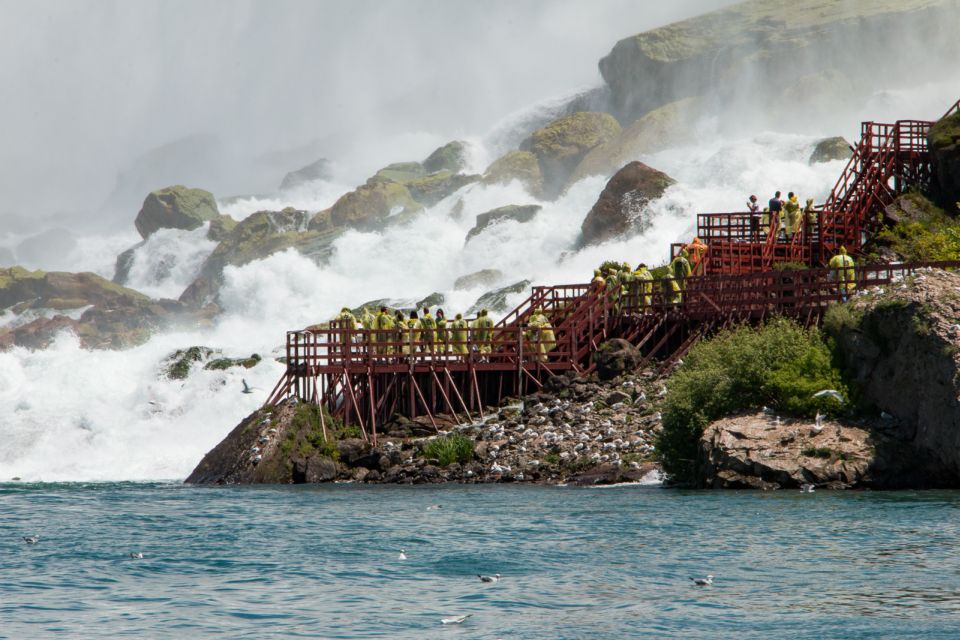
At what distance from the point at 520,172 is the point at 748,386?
303ft

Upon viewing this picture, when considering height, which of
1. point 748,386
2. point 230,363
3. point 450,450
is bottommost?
point 450,450

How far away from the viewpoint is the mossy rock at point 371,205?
131250mm

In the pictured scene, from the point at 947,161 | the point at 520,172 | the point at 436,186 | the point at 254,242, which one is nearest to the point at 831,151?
the point at 947,161

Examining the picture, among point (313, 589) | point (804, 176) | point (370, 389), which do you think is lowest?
point (313, 589)

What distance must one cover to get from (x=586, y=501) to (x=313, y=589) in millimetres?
11028

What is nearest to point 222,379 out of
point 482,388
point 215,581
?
point 482,388

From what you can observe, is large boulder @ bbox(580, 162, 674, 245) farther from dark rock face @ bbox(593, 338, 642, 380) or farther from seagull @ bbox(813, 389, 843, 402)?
seagull @ bbox(813, 389, 843, 402)

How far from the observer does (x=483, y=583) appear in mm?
21875

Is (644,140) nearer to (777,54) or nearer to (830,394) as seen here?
(777,54)

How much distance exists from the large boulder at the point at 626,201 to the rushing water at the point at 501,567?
41.3m

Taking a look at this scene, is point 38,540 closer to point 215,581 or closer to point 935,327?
point 215,581

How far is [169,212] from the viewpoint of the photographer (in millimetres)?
154500

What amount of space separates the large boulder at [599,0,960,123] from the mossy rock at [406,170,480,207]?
1958 cm

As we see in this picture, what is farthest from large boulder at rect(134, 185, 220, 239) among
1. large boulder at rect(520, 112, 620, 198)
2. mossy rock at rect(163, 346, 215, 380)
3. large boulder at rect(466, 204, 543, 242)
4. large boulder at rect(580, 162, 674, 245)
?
mossy rock at rect(163, 346, 215, 380)
